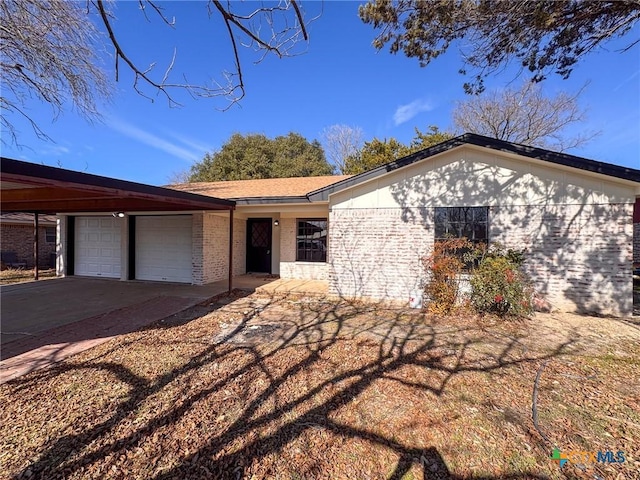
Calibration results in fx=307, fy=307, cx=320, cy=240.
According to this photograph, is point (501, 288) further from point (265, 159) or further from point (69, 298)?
point (265, 159)

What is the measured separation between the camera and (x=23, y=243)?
14766mm

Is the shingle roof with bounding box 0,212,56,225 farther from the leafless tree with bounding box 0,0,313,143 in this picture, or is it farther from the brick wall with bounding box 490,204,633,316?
the brick wall with bounding box 490,204,633,316

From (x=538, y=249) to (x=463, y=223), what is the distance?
65.2 inches

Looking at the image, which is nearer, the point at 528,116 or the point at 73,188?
the point at 73,188

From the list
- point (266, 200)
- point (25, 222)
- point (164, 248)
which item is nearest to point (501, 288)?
point (266, 200)

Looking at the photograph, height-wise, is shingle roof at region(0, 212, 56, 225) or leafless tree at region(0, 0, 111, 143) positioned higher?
leafless tree at region(0, 0, 111, 143)

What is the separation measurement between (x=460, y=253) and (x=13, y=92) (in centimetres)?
1117

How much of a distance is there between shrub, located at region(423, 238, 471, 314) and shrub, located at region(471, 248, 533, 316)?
417mm

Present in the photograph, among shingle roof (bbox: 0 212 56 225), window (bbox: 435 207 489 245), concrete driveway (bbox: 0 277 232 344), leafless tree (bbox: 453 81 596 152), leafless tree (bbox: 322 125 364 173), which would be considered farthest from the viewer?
leafless tree (bbox: 322 125 364 173)

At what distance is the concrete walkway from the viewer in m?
4.57

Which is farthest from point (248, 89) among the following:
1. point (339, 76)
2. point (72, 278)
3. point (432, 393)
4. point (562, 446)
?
point (72, 278)

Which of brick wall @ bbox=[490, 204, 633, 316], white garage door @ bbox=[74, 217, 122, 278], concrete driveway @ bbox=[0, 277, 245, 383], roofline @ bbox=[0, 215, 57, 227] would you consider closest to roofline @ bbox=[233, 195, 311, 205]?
concrete driveway @ bbox=[0, 277, 245, 383]

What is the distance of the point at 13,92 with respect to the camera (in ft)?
23.5

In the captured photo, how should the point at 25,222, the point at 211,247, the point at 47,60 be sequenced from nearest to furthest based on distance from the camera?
the point at 47,60, the point at 211,247, the point at 25,222
